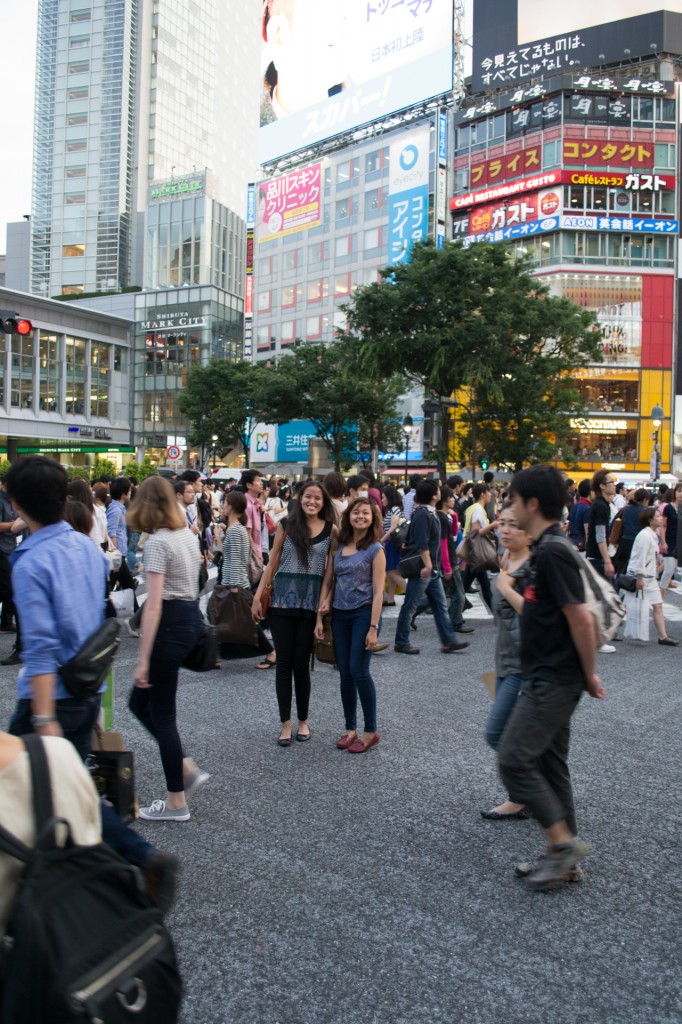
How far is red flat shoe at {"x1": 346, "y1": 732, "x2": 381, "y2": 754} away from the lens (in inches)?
219

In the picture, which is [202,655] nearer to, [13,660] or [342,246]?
[13,660]

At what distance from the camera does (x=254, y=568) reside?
28.1ft

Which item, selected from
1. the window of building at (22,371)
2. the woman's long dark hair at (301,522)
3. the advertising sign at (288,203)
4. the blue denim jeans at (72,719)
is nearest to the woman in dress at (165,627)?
the blue denim jeans at (72,719)

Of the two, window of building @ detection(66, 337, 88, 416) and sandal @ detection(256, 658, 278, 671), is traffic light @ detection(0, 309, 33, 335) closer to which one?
sandal @ detection(256, 658, 278, 671)

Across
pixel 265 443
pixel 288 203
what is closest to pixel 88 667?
pixel 265 443

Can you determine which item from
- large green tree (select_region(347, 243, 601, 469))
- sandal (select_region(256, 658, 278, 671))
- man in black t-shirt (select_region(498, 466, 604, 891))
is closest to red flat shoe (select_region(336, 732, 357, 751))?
man in black t-shirt (select_region(498, 466, 604, 891))

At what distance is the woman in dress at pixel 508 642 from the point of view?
447cm

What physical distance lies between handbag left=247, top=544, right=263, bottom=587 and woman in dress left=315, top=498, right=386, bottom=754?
2.85 metres

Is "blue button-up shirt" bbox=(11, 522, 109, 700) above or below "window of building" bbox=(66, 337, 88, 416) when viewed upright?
below

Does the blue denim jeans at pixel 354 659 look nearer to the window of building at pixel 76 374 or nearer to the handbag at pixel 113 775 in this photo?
the handbag at pixel 113 775

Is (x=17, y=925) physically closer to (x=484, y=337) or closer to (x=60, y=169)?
(x=484, y=337)

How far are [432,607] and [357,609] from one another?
3.63 meters

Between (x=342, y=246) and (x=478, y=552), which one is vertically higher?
(x=342, y=246)

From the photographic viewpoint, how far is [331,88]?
253 ft
